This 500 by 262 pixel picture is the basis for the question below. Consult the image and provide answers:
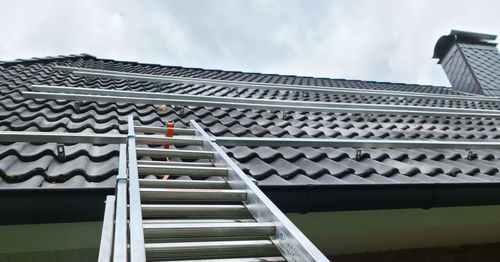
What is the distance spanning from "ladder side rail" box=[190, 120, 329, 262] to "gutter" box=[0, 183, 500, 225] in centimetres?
36

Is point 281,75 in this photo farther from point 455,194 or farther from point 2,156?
point 2,156

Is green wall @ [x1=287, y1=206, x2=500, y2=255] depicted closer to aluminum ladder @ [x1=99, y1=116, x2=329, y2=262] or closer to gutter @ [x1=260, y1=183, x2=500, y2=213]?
gutter @ [x1=260, y1=183, x2=500, y2=213]

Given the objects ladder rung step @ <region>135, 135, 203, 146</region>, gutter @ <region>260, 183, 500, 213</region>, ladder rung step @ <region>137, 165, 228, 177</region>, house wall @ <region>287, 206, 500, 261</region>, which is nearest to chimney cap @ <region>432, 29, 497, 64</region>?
house wall @ <region>287, 206, 500, 261</region>

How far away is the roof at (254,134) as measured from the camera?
219 cm

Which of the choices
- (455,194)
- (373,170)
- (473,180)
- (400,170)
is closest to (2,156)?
(373,170)

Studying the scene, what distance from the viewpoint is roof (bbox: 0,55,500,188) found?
2.19 m

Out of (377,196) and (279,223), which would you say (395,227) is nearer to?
(377,196)

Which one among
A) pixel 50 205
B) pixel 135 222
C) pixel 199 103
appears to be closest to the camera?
pixel 135 222

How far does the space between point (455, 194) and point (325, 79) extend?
706 centimetres

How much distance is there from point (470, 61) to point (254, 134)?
8740 millimetres

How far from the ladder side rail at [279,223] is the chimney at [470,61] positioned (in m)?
8.97

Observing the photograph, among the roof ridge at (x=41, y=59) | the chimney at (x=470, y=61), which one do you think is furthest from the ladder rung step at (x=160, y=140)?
the chimney at (x=470, y=61)

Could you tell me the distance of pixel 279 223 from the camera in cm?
126

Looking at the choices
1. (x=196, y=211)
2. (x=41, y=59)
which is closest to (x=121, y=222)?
(x=196, y=211)
